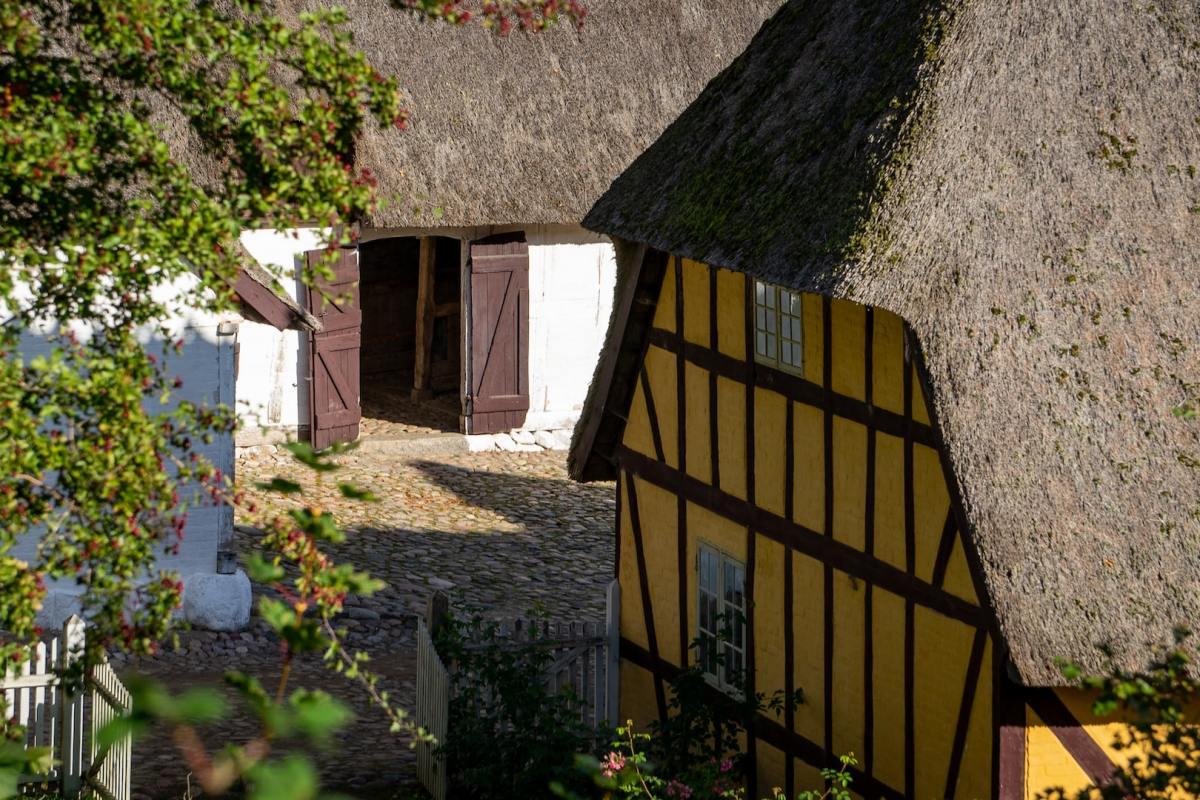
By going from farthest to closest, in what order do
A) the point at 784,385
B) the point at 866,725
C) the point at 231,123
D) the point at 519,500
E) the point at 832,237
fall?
the point at 519,500
the point at 784,385
the point at 866,725
the point at 832,237
the point at 231,123

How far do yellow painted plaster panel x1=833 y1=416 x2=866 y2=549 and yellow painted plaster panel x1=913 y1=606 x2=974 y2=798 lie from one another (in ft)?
2.38

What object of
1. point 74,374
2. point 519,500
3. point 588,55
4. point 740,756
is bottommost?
point 740,756

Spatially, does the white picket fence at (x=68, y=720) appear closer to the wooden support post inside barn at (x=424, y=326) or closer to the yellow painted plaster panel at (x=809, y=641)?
the yellow painted plaster panel at (x=809, y=641)

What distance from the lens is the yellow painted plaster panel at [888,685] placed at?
354 inches

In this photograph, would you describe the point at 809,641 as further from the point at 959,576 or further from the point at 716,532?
the point at 959,576

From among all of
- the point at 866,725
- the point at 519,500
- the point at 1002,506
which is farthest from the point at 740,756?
the point at 519,500

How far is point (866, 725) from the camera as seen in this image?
9.28m

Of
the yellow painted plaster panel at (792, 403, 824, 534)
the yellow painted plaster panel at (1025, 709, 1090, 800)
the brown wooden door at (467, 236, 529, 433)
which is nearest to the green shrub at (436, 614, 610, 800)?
the yellow painted plaster panel at (792, 403, 824, 534)

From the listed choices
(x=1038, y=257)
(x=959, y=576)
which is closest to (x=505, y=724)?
(x=959, y=576)

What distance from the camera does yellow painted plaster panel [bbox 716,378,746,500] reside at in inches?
410

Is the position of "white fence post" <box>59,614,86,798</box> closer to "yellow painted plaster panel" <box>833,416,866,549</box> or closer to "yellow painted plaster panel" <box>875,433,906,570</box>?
"yellow painted plaster panel" <box>833,416,866,549</box>

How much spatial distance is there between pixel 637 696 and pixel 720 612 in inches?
54.9

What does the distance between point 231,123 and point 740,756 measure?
18.1ft

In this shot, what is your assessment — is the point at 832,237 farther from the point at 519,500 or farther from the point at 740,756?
the point at 519,500
